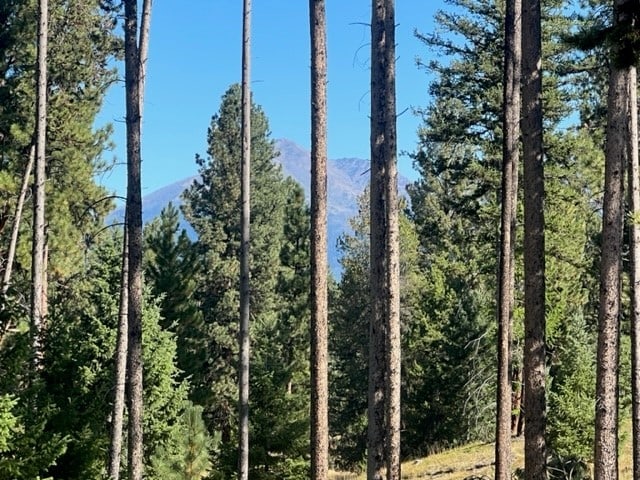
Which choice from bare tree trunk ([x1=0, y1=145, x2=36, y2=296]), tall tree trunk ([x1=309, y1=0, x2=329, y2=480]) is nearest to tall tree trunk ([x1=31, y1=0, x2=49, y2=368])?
bare tree trunk ([x1=0, y1=145, x2=36, y2=296])

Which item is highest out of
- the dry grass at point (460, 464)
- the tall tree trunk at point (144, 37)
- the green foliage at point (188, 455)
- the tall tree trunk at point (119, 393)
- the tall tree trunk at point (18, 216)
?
the tall tree trunk at point (144, 37)

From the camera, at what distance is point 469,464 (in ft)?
57.1

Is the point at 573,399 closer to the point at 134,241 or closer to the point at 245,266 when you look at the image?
the point at 245,266

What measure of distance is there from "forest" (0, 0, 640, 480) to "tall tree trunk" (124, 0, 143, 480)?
38 millimetres

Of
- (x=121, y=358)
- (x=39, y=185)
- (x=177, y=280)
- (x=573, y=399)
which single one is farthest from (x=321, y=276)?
(x=177, y=280)

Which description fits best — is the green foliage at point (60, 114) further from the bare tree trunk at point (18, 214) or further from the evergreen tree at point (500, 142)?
the evergreen tree at point (500, 142)

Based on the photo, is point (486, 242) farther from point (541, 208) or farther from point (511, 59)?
point (541, 208)

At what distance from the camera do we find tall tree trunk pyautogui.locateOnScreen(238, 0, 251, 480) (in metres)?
13.0

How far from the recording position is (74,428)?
355 inches

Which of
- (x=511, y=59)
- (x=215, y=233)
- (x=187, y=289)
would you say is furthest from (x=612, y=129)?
(x=215, y=233)

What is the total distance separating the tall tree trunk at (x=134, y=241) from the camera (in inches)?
393

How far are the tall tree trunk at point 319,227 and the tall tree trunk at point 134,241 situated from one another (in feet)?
9.25

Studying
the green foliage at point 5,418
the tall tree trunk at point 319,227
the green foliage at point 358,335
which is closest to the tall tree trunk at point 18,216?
the tall tree trunk at point 319,227

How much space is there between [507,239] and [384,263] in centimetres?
281
